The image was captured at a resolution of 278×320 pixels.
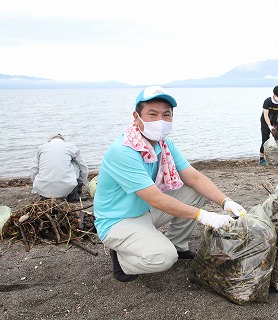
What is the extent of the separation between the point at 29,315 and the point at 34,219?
1.52 metres

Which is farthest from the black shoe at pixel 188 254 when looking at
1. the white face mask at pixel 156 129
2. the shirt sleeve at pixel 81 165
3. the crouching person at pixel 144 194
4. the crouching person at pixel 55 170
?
the shirt sleeve at pixel 81 165

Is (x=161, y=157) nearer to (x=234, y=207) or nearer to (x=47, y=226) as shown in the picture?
(x=234, y=207)

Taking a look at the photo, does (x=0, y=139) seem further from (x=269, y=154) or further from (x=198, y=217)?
(x=198, y=217)

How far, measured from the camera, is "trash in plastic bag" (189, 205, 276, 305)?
A: 2826 millimetres

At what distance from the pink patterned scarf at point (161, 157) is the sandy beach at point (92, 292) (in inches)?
30.1

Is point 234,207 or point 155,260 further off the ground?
point 234,207

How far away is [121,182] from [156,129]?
48 cm

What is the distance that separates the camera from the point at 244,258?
9.24 feet

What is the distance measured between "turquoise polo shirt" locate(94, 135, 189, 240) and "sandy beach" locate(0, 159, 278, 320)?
46 cm

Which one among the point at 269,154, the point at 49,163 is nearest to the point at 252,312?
the point at 49,163

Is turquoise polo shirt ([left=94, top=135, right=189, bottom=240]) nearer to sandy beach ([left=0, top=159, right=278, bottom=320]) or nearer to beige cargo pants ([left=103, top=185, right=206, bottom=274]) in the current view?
beige cargo pants ([left=103, top=185, right=206, bottom=274])

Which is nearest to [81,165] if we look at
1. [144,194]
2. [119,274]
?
[119,274]

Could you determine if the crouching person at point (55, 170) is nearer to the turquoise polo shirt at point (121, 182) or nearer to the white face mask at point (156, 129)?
the turquoise polo shirt at point (121, 182)

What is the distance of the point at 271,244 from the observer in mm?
2854
